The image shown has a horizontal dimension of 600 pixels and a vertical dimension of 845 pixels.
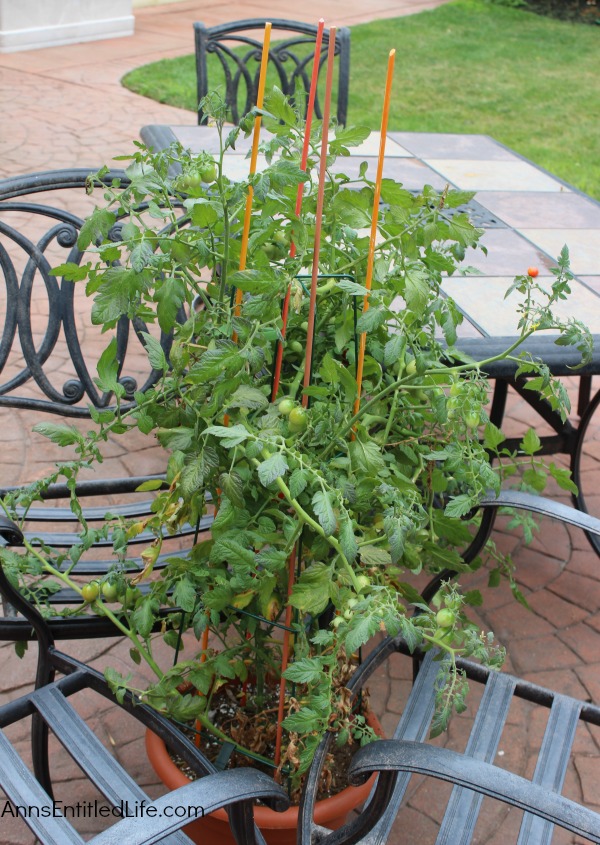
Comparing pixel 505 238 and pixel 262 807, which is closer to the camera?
pixel 262 807

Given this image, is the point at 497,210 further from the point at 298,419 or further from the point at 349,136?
the point at 298,419

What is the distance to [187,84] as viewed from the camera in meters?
8.24

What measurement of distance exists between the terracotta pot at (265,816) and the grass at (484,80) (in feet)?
18.4

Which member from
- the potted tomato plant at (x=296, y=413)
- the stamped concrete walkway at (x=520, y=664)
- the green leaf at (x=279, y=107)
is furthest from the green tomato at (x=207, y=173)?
the stamped concrete walkway at (x=520, y=664)

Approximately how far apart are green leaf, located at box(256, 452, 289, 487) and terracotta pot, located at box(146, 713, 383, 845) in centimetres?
77

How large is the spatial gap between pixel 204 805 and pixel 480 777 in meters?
0.40

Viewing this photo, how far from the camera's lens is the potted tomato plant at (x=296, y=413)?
56.2 inches

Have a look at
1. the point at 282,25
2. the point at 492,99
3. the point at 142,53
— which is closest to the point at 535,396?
the point at 282,25

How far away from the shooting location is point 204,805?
1354 millimetres

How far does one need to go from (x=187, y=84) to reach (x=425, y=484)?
7250 millimetres

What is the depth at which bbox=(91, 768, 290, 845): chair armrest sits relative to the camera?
50.8 inches

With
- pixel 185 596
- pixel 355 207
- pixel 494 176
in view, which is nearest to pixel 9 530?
pixel 185 596

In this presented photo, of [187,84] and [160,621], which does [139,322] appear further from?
[187,84]

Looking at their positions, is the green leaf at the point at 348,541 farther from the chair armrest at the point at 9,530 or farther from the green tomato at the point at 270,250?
the chair armrest at the point at 9,530
